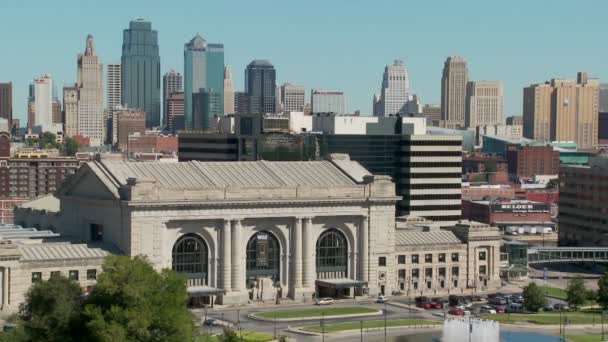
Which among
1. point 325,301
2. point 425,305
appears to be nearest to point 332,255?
point 325,301

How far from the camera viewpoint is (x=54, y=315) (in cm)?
10338

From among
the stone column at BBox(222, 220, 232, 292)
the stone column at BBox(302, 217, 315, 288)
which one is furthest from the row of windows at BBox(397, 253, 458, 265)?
the stone column at BBox(222, 220, 232, 292)

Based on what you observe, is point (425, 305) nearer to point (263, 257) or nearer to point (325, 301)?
point (325, 301)

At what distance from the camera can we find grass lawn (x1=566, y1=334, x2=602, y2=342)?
406 ft

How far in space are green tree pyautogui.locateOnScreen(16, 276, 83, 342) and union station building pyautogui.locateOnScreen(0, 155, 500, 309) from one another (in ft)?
88.6

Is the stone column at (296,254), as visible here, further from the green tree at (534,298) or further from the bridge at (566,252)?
the bridge at (566,252)

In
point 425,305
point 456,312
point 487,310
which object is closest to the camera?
point 456,312

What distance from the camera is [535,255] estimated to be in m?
186


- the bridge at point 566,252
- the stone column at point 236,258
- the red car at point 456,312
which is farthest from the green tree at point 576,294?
the bridge at point 566,252

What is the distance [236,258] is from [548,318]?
107 ft

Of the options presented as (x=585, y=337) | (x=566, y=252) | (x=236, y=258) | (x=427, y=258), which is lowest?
(x=585, y=337)

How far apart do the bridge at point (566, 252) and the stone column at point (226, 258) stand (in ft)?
176

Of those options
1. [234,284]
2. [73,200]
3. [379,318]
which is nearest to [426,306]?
[379,318]

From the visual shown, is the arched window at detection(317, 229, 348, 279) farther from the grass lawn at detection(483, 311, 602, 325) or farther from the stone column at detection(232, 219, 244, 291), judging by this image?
the grass lawn at detection(483, 311, 602, 325)
